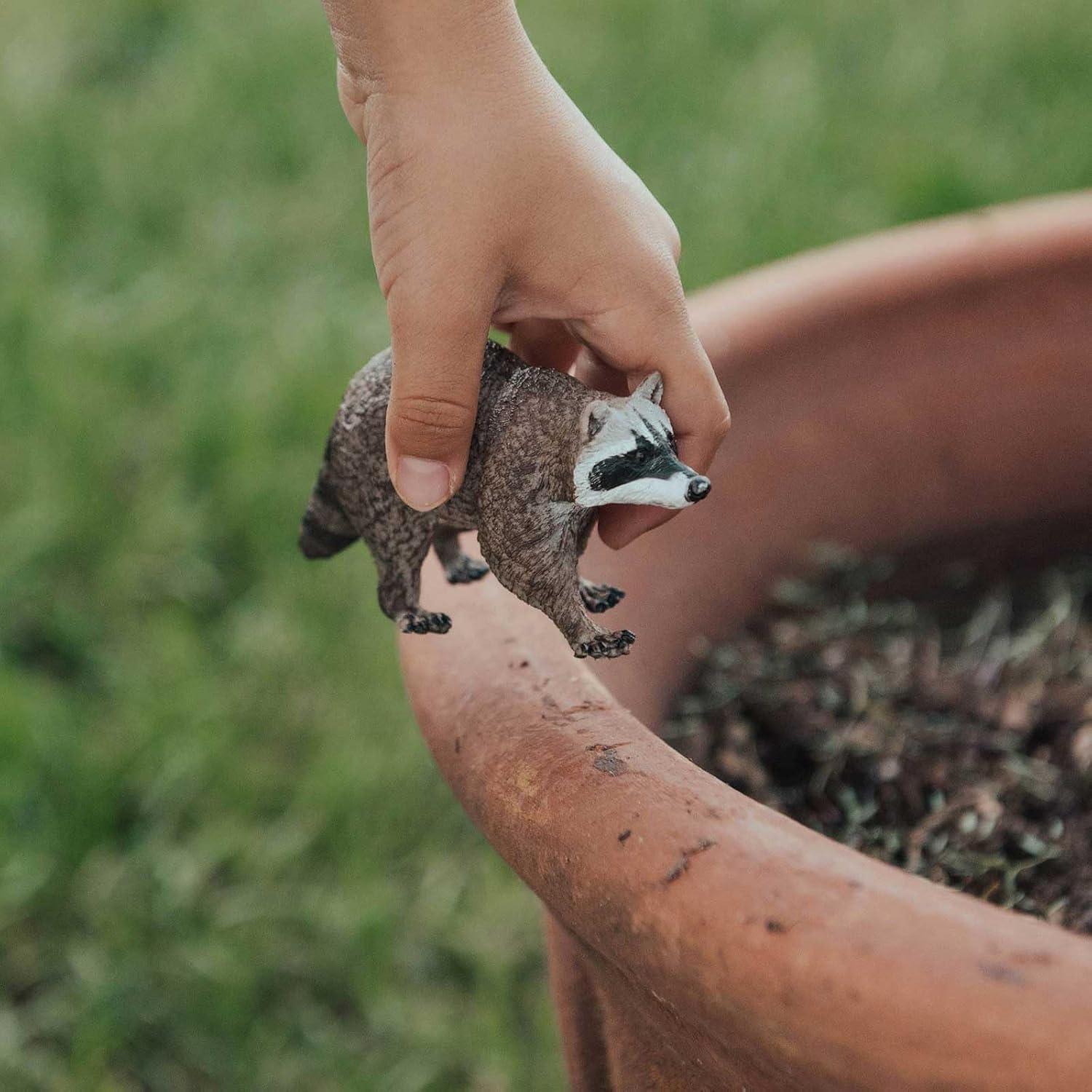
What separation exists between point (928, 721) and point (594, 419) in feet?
1.97

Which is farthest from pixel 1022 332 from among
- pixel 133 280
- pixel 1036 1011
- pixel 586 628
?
pixel 133 280

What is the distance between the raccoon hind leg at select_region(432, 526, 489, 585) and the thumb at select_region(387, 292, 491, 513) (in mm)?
199

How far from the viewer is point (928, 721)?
45.1 inches

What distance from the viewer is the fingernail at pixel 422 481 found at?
74 centimetres

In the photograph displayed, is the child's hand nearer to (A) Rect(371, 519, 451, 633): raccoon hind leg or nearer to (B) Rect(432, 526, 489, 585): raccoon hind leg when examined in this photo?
(A) Rect(371, 519, 451, 633): raccoon hind leg

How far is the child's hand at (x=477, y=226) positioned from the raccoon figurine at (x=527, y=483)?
0.11 ft

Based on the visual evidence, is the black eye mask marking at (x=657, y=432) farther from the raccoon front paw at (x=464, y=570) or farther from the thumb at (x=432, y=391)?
the raccoon front paw at (x=464, y=570)

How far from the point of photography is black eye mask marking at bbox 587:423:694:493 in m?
0.69

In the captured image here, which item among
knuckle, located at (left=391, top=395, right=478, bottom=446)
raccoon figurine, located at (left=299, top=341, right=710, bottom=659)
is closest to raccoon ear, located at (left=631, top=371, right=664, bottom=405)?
raccoon figurine, located at (left=299, top=341, right=710, bottom=659)

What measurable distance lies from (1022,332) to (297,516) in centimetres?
105

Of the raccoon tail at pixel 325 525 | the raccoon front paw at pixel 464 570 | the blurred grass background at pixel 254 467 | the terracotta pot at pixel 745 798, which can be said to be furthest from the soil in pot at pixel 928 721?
the blurred grass background at pixel 254 467

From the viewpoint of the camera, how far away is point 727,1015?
607 millimetres

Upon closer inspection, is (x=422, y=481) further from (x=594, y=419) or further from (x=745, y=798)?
(x=745, y=798)

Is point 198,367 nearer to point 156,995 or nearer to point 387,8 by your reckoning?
point 156,995
